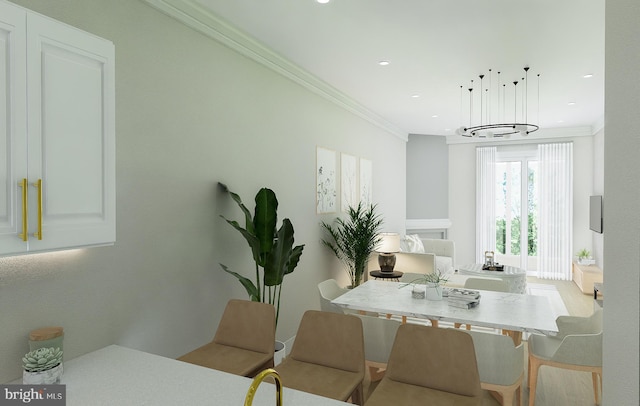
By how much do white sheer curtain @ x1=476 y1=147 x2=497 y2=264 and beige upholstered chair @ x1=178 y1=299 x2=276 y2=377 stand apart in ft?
22.7

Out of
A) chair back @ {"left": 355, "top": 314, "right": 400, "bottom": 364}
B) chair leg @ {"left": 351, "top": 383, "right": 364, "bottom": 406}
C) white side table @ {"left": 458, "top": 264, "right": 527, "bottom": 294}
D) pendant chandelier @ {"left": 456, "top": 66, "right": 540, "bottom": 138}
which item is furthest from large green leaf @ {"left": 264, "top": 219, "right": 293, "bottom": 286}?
white side table @ {"left": 458, "top": 264, "right": 527, "bottom": 294}

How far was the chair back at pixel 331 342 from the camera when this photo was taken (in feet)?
6.78

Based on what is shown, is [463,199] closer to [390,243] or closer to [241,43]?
[390,243]

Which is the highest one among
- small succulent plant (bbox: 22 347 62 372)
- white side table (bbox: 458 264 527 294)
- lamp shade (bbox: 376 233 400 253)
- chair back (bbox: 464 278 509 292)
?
lamp shade (bbox: 376 233 400 253)

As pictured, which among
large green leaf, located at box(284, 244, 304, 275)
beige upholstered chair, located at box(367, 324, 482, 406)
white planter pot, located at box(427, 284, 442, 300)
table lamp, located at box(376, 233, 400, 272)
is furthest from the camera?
table lamp, located at box(376, 233, 400, 272)

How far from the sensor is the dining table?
258cm

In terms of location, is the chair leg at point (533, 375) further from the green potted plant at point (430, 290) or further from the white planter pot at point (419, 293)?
the white planter pot at point (419, 293)

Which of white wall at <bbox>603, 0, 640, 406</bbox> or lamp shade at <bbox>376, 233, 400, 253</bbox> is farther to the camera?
lamp shade at <bbox>376, 233, 400, 253</bbox>

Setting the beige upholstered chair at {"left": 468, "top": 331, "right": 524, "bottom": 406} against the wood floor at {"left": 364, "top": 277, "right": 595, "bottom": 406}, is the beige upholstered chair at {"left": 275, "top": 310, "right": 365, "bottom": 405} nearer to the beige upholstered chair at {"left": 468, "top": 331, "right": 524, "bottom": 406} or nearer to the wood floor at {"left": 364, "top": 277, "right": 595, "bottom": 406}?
the beige upholstered chair at {"left": 468, "top": 331, "right": 524, "bottom": 406}

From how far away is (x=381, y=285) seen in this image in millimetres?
3797

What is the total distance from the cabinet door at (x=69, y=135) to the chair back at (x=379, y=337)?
1719mm

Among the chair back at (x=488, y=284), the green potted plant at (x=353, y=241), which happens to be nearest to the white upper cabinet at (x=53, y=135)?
the green potted plant at (x=353, y=241)

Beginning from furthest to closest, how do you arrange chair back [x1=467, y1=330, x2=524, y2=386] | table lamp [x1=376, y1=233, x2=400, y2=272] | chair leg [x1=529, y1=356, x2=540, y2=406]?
table lamp [x1=376, y1=233, x2=400, y2=272] < chair leg [x1=529, y1=356, x2=540, y2=406] < chair back [x1=467, y1=330, x2=524, y2=386]

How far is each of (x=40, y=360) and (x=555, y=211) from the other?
838cm
